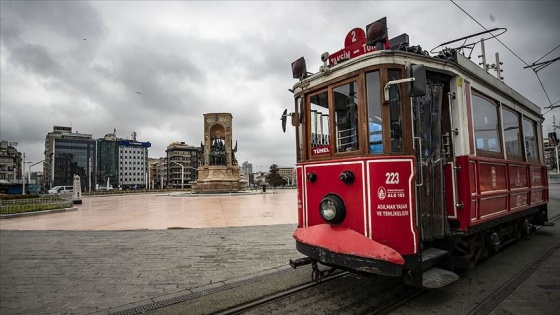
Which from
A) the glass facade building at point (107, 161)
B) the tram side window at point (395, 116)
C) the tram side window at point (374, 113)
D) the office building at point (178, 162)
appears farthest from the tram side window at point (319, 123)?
the glass facade building at point (107, 161)

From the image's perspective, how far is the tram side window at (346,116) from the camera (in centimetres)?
425

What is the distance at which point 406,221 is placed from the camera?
3766 mm

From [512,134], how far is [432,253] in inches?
172

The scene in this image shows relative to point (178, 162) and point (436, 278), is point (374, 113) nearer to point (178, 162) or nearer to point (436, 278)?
point (436, 278)

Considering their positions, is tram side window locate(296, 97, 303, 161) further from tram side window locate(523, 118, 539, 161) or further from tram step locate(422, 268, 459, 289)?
tram side window locate(523, 118, 539, 161)

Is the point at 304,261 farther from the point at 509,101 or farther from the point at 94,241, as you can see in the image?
the point at 94,241

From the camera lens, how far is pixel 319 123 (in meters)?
4.92

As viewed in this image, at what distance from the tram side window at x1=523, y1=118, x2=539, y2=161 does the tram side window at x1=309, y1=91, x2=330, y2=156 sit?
5.96 meters

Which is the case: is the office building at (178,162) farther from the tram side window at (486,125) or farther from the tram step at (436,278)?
the tram step at (436,278)

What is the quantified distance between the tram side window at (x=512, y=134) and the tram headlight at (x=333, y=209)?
458cm

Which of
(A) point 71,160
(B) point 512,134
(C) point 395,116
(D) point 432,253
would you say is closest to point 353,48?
(C) point 395,116

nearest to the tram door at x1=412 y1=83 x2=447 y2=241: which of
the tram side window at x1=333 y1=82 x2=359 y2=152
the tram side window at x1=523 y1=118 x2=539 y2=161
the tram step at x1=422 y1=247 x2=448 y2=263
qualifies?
the tram step at x1=422 y1=247 x2=448 y2=263

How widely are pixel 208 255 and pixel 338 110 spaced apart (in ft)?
15.5

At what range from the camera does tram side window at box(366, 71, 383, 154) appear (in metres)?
3.99
